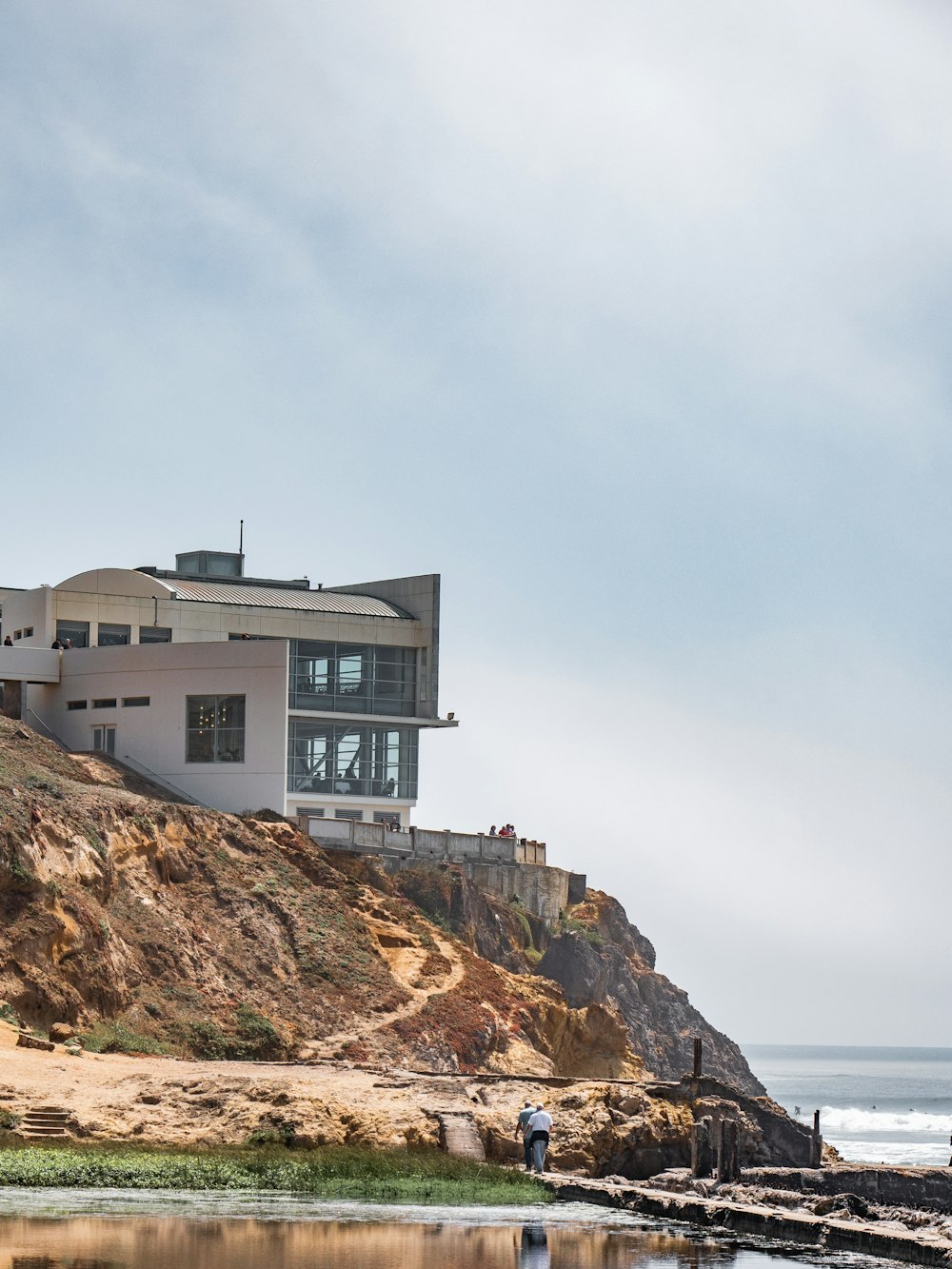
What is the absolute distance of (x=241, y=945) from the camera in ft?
168

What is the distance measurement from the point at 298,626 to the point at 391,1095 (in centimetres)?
3569

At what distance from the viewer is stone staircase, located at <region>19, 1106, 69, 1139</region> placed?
31.0 metres

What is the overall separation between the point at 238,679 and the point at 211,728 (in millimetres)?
1867

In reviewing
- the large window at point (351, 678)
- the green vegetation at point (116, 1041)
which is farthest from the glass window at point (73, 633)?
the green vegetation at point (116, 1041)

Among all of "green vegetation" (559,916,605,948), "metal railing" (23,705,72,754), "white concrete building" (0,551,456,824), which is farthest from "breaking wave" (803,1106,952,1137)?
"metal railing" (23,705,72,754)

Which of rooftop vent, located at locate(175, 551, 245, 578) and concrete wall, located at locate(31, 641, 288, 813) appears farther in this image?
rooftop vent, located at locate(175, 551, 245, 578)

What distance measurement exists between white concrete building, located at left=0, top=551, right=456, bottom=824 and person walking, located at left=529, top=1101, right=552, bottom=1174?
27985mm

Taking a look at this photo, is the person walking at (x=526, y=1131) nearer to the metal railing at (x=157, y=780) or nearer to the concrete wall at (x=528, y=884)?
the metal railing at (x=157, y=780)

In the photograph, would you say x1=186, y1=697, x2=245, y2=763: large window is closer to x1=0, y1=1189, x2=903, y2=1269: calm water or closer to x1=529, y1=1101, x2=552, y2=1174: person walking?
x1=529, y1=1101, x2=552, y2=1174: person walking

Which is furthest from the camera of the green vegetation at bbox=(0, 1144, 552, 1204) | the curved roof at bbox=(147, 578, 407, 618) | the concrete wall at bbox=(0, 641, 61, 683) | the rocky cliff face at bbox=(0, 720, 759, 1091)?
the curved roof at bbox=(147, 578, 407, 618)

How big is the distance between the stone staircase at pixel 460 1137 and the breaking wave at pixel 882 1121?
81.4m

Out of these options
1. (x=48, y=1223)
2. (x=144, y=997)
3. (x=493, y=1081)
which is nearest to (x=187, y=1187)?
(x=48, y=1223)

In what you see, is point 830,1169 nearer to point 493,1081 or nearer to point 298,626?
point 493,1081

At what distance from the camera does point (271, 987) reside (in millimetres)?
49906
